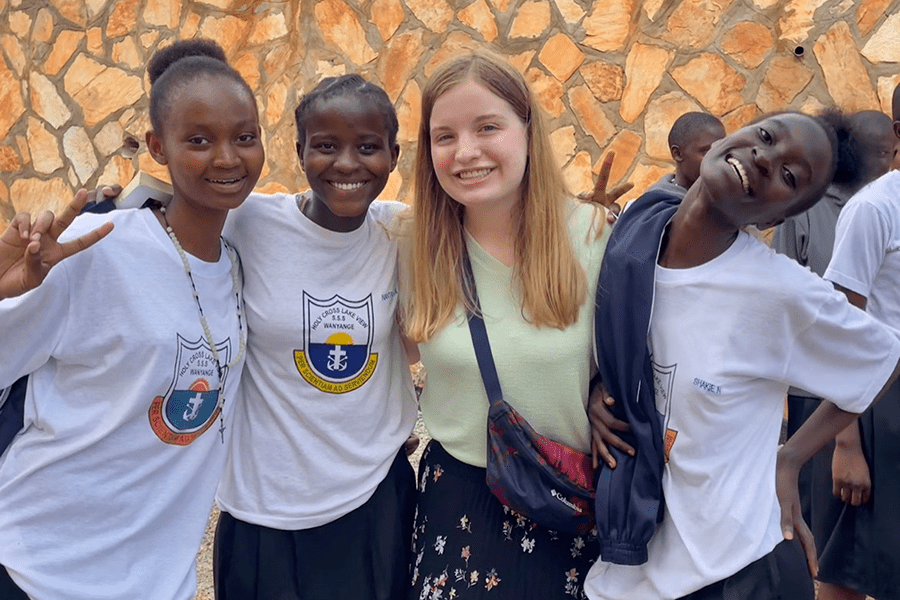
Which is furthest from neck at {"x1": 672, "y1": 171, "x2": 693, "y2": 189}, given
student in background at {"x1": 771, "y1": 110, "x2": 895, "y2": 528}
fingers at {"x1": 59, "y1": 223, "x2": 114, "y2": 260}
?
fingers at {"x1": 59, "y1": 223, "x2": 114, "y2": 260}

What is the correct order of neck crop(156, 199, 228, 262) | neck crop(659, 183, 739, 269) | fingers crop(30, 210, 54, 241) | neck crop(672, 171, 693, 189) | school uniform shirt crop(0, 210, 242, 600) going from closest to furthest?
1. fingers crop(30, 210, 54, 241)
2. school uniform shirt crop(0, 210, 242, 600)
3. neck crop(659, 183, 739, 269)
4. neck crop(156, 199, 228, 262)
5. neck crop(672, 171, 693, 189)

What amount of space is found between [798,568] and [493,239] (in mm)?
939

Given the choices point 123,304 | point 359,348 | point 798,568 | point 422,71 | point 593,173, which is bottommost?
point 798,568

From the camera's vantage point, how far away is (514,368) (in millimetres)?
1784

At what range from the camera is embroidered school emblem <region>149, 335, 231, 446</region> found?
164 cm

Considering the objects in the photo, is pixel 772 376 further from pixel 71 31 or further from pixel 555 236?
pixel 71 31

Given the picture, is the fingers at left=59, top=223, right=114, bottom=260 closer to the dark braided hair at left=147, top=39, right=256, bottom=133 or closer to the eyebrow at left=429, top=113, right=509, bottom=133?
the dark braided hair at left=147, top=39, right=256, bottom=133

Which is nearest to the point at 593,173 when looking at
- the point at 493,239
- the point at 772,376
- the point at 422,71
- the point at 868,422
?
the point at 422,71

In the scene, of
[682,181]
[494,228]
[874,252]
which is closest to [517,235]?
[494,228]

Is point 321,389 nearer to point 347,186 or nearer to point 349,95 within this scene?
point 347,186

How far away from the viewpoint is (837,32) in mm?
4438

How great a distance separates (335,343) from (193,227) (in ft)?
1.29

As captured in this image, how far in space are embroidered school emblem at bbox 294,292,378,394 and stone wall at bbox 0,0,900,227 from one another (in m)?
2.72

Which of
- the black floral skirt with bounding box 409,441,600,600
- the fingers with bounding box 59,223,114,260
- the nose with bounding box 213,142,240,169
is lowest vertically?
the black floral skirt with bounding box 409,441,600,600
